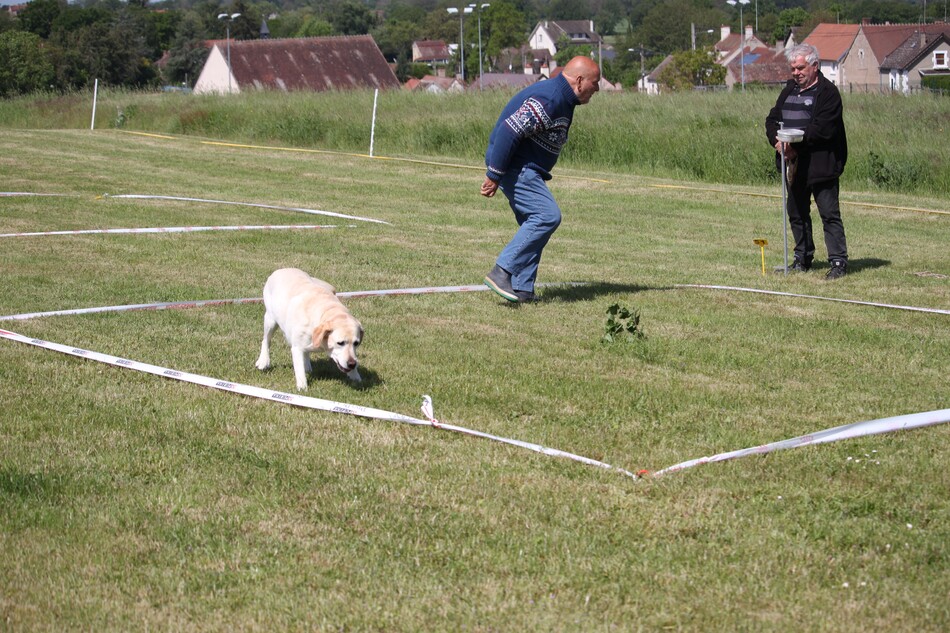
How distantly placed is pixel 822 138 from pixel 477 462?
657cm

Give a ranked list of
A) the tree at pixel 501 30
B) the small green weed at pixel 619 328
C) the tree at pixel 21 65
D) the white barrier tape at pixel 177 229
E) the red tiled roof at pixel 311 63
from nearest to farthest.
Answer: the small green weed at pixel 619 328, the white barrier tape at pixel 177 229, the red tiled roof at pixel 311 63, the tree at pixel 21 65, the tree at pixel 501 30

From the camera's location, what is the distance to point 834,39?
103m

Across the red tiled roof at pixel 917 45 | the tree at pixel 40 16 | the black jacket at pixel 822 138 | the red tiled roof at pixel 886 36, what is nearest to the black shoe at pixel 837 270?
the black jacket at pixel 822 138

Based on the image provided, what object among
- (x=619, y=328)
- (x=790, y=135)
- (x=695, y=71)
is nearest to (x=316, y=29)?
(x=695, y=71)

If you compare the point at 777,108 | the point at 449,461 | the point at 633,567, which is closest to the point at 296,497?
the point at 449,461

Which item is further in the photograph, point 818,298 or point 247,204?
point 247,204

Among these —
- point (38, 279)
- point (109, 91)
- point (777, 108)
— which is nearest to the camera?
point (38, 279)

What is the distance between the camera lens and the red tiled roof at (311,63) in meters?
57.8

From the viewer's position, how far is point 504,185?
9.16 m

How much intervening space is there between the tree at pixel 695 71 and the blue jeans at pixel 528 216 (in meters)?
78.4

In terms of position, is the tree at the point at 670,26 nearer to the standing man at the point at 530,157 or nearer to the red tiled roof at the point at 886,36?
the red tiled roof at the point at 886,36

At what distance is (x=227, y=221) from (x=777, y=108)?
23.2ft

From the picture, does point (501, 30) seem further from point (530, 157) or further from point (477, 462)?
point (477, 462)

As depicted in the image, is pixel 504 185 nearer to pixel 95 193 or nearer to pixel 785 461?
pixel 785 461
